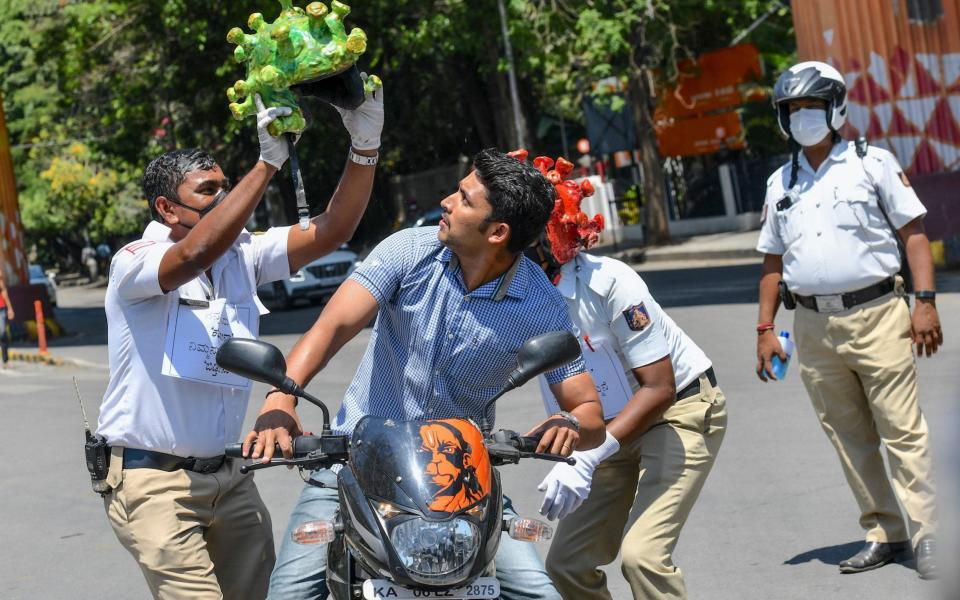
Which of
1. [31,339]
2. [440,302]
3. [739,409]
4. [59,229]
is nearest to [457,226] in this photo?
[440,302]

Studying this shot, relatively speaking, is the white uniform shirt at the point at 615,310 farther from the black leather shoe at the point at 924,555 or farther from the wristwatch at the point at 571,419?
the black leather shoe at the point at 924,555

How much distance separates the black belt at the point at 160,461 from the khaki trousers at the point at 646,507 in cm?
128

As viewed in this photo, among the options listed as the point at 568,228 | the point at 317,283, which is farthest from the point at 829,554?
the point at 317,283

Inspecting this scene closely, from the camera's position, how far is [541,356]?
3.64 m

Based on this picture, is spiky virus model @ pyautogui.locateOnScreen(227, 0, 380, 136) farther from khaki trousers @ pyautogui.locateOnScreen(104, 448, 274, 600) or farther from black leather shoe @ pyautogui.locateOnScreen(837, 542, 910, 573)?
black leather shoe @ pyautogui.locateOnScreen(837, 542, 910, 573)

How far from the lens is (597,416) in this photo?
412 centimetres

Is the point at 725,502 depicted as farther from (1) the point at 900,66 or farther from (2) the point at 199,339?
(1) the point at 900,66

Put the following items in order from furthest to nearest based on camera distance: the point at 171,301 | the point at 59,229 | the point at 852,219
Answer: the point at 59,229, the point at 852,219, the point at 171,301

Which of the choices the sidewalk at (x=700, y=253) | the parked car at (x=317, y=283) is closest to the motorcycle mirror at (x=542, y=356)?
the sidewalk at (x=700, y=253)

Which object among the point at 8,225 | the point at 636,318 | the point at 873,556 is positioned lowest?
the point at 873,556

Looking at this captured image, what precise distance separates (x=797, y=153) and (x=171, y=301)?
11.2ft

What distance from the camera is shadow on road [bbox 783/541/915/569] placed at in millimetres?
6805

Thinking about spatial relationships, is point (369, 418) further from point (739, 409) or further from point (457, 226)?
point (739, 409)

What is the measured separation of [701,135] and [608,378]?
2965cm
